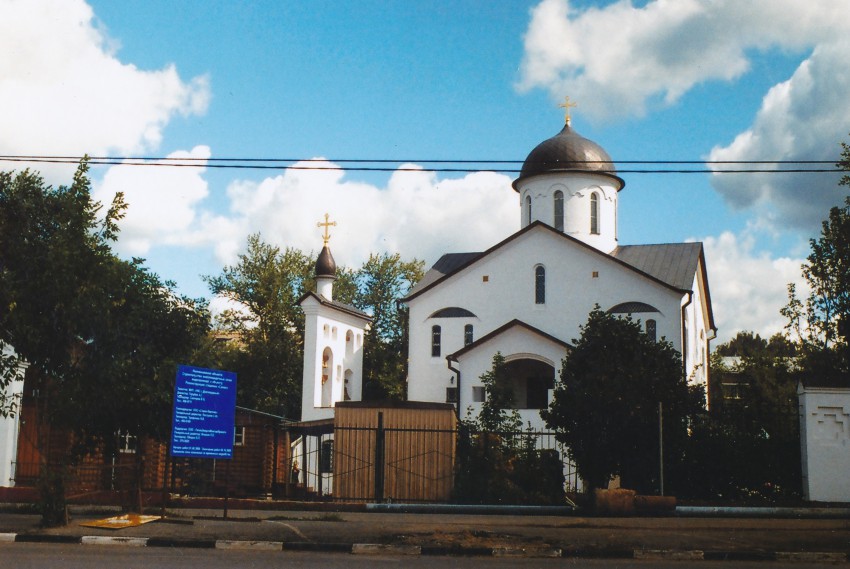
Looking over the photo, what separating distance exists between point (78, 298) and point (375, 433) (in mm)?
9278

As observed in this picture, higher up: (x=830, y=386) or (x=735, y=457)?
(x=830, y=386)

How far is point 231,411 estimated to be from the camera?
1581cm

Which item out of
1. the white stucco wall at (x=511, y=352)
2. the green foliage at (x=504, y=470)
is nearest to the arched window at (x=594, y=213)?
the white stucco wall at (x=511, y=352)

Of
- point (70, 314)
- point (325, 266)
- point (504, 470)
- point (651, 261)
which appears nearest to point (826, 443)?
point (504, 470)

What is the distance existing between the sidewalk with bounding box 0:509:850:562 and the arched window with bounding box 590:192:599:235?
23.9m

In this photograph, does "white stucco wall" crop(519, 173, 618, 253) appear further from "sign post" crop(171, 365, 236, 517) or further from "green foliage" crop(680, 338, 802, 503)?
"sign post" crop(171, 365, 236, 517)

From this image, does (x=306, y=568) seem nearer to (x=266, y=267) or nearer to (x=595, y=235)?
(x=595, y=235)

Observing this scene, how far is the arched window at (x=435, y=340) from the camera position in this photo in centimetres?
3694

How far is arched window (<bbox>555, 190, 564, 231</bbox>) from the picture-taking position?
1551 inches

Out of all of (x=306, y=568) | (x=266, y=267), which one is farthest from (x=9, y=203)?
(x=266, y=267)

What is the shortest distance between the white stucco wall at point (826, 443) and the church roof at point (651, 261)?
49.0ft

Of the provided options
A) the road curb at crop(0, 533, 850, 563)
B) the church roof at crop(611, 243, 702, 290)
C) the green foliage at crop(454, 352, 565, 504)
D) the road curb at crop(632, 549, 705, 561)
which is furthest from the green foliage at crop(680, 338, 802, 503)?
the church roof at crop(611, 243, 702, 290)

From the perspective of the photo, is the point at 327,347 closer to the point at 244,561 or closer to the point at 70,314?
the point at 70,314

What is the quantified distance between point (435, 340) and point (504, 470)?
1660 cm
